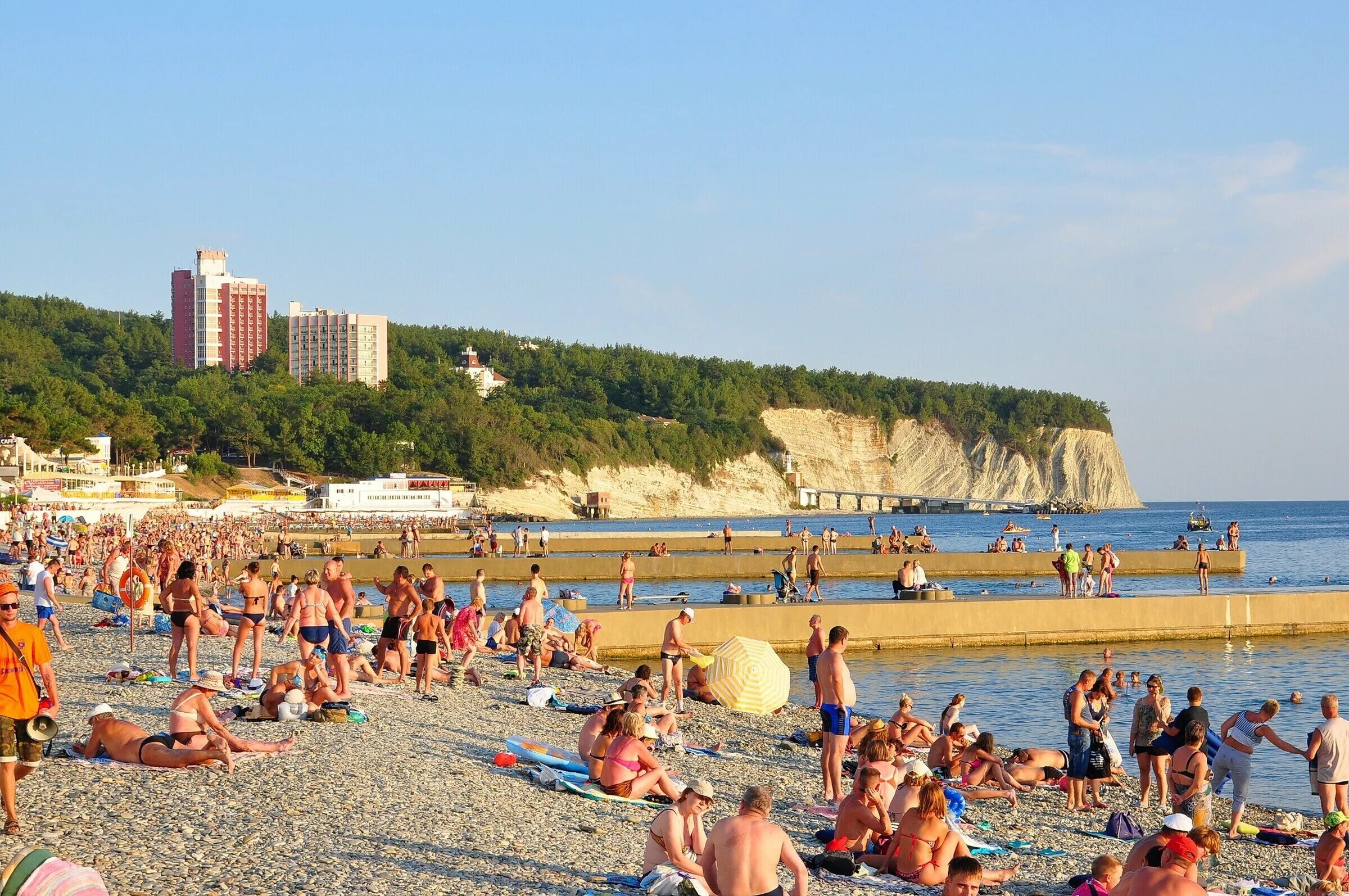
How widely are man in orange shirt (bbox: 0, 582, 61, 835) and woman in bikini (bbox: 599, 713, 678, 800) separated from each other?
15.1ft

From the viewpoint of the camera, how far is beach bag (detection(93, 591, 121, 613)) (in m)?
23.2

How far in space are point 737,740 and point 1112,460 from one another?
167 m

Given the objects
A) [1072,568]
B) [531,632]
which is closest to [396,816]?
[531,632]

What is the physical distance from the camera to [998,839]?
11.4 metres

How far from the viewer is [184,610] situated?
14.8m

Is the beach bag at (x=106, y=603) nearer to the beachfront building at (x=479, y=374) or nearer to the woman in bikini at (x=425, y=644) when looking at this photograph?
the woman in bikini at (x=425, y=644)

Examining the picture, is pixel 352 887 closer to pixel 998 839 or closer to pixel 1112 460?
pixel 998 839

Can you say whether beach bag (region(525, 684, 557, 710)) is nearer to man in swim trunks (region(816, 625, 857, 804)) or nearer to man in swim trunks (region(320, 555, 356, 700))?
man in swim trunks (region(320, 555, 356, 700))

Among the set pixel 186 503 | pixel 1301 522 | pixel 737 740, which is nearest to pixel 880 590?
pixel 737 740

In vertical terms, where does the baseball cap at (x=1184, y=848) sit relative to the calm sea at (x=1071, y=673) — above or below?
above

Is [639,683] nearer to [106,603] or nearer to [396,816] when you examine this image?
[396,816]

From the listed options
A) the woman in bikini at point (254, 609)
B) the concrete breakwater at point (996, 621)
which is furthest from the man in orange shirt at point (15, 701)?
the concrete breakwater at point (996, 621)

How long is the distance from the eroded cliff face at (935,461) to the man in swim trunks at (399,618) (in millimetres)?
136441

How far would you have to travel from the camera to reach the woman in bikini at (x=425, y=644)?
16.0 metres
